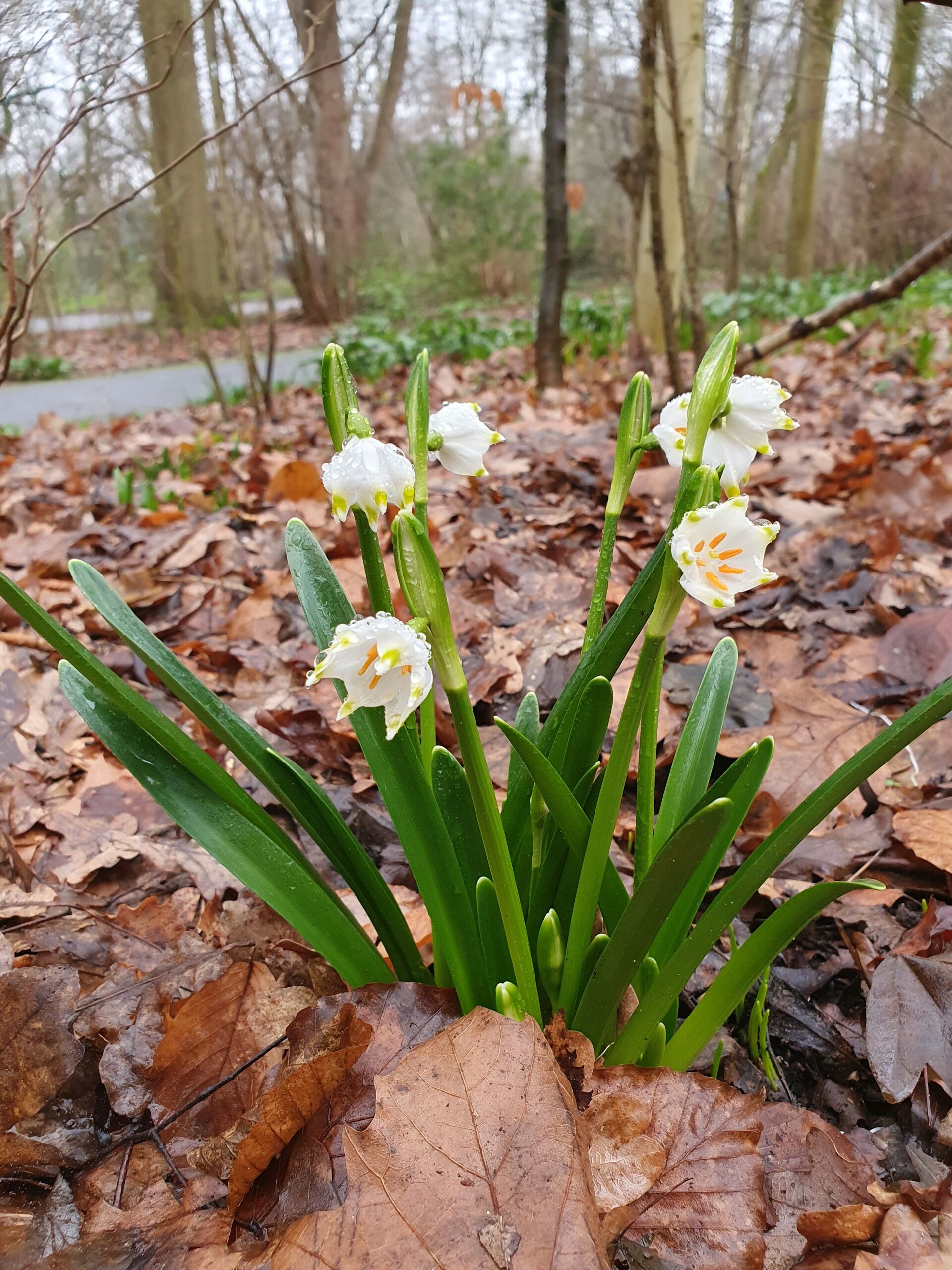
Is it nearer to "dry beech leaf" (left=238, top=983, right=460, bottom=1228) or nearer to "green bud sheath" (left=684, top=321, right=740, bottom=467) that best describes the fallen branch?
"green bud sheath" (left=684, top=321, right=740, bottom=467)

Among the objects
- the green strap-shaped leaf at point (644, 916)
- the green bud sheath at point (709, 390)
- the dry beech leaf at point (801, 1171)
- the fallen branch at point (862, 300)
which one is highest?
the fallen branch at point (862, 300)

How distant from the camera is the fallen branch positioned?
3061 mm

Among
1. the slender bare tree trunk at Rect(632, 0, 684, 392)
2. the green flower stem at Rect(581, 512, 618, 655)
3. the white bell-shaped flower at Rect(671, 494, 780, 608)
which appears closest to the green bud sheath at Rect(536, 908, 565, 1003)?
the green flower stem at Rect(581, 512, 618, 655)

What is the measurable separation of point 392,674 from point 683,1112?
65cm

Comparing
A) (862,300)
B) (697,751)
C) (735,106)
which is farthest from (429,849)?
(735,106)

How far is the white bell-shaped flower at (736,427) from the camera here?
0.87 m

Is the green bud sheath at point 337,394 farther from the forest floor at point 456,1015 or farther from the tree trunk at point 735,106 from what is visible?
the tree trunk at point 735,106

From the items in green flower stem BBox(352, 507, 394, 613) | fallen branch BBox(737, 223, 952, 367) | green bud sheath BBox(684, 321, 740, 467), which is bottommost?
green flower stem BBox(352, 507, 394, 613)

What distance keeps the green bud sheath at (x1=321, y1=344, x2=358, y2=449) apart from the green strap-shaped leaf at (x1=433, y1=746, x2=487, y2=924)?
376mm

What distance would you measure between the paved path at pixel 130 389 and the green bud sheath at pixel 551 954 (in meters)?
6.81

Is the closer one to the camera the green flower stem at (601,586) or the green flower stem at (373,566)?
the green flower stem at (373,566)

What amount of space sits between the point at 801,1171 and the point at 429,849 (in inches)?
21.8

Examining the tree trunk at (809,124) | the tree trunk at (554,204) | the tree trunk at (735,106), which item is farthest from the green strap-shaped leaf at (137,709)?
the tree trunk at (554,204)

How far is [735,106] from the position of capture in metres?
5.31
